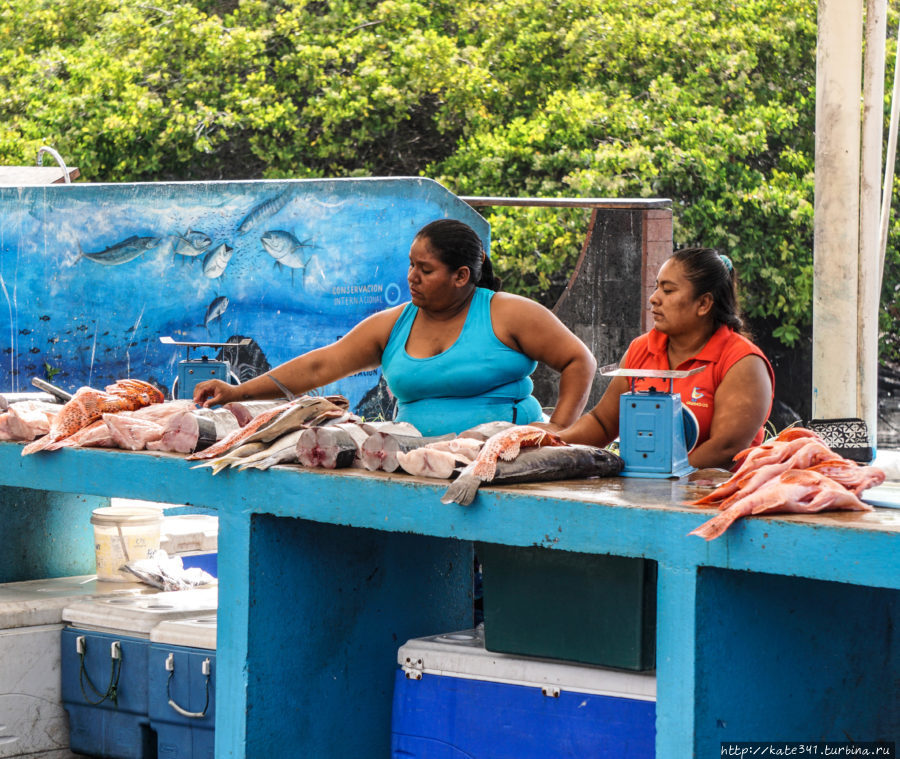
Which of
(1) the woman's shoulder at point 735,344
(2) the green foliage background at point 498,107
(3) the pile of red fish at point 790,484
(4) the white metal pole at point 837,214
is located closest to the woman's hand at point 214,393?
(1) the woman's shoulder at point 735,344

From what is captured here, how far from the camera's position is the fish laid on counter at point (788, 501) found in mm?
2594

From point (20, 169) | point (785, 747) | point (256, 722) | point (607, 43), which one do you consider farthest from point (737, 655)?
point (607, 43)

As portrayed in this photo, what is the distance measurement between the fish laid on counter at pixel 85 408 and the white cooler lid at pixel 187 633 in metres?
0.71

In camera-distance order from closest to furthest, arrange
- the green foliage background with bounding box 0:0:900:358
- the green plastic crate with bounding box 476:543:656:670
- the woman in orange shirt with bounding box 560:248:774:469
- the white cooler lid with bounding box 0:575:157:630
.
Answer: the green plastic crate with bounding box 476:543:656:670, the woman in orange shirt with bounding box 560:248:774:469, the white cooler lid with bounding box 0:575:157:630, the green foliage background with bounding box 0:0:900:358

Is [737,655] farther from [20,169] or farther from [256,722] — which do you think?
[20,169]

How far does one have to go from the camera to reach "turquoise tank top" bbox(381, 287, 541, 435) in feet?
12.7

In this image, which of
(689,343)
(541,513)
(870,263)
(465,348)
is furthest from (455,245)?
(870,263)

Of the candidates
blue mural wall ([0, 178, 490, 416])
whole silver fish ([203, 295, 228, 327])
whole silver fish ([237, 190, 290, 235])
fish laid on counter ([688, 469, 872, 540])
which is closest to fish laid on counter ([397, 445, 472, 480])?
fish laid on counter ([688, 469, 872, 540])

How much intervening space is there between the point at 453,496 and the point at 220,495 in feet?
2.82

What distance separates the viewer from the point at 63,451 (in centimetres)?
400

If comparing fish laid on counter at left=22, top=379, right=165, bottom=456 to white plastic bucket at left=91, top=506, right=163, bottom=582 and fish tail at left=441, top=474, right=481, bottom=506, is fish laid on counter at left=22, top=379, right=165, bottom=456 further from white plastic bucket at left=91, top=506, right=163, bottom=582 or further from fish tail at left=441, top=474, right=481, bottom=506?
fish tail at left=441, top=474, right=481, bottom=506

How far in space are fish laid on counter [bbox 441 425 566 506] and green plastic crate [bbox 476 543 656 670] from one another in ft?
1.00

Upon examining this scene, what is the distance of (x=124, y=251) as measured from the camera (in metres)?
10.9

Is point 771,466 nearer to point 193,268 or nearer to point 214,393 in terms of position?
point 214,393
